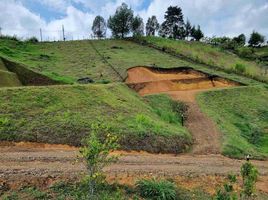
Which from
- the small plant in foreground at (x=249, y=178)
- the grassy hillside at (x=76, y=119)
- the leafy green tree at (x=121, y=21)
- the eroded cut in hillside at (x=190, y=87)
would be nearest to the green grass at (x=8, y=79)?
the grassy hillside at (x=76, y=119)

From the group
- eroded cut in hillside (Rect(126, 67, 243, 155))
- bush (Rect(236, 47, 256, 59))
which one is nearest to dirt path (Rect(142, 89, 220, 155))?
eroded cut in hillside (Rect(126, 67, 243, 155))

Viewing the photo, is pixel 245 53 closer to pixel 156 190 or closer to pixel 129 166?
pixel 129 166

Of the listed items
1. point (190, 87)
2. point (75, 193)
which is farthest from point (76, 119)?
point (190, 87)

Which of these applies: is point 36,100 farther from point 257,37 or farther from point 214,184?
point 257,37

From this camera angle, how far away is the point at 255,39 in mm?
82812

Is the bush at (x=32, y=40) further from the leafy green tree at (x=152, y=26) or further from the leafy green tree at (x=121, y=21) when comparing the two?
the leafy green tree at (x=152, y=26)

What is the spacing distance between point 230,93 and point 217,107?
4.37 metres

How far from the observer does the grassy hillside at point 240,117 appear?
28.1 metres

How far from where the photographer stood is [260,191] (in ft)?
69.0

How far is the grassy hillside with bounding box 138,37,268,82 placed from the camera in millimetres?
55569

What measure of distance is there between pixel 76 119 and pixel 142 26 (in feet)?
159

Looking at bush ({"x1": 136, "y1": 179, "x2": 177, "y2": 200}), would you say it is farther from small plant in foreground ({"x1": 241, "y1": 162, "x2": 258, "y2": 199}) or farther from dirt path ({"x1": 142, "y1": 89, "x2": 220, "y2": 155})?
dirt path ({"x1": 142, "y1": 89, "x2": 220, "y2": 155})

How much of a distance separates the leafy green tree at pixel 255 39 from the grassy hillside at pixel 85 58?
30756mm

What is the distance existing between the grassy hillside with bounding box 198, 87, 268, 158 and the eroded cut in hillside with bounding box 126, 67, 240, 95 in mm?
4175
